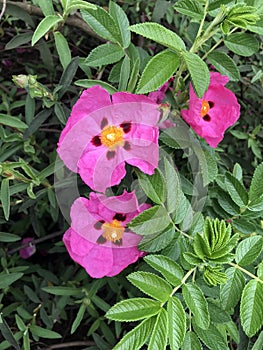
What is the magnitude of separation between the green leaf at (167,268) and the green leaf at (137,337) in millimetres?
70

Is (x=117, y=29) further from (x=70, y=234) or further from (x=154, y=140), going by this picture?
(x=70, y=234)

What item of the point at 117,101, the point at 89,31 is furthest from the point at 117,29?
the point at 89,31

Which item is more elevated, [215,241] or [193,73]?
[193,73]

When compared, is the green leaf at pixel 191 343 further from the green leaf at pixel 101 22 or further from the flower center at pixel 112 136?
the green leaf at pixel 101 22

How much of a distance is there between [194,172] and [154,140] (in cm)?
23

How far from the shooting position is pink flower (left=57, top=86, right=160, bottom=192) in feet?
3.17

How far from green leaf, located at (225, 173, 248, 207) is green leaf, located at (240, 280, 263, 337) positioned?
197mm

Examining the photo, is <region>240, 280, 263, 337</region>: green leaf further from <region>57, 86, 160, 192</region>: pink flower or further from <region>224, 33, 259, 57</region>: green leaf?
<region>224, 33, 259, 57</region>: green leaf

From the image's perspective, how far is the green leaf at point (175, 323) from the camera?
785 mm

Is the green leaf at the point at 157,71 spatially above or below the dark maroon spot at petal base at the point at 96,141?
above

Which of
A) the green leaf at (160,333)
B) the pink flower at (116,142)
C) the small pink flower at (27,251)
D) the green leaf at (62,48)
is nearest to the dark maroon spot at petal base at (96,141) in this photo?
the pink flower at (116,142)

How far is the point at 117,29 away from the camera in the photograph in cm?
105

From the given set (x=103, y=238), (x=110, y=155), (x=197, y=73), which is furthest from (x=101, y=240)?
(x=197, y=73)

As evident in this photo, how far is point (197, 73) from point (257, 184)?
0.27m
